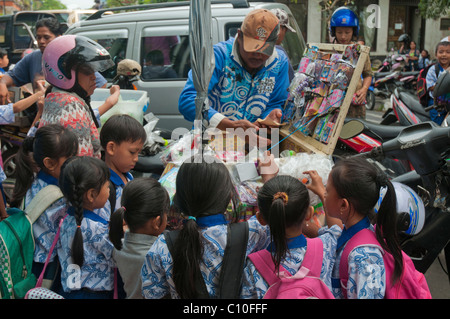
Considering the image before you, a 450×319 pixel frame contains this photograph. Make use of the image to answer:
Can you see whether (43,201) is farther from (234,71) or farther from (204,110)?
(234,71)

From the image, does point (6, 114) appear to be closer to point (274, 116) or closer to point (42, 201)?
point (42, 201)

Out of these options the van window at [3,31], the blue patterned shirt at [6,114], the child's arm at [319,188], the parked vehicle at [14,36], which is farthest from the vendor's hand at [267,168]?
the van window at [3,31]

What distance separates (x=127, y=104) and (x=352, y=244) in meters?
2.48

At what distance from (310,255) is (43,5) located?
57624 mm

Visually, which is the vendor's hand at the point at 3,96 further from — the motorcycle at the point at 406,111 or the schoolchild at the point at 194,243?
the motorcycle at the point at 406,111

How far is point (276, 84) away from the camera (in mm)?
3004

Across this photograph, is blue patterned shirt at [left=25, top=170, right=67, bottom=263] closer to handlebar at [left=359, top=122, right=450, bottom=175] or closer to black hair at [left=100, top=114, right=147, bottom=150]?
black hair at [left=100, top=114, right=147, bottom=150]

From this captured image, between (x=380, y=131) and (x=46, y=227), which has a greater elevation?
(x=380, y=131)

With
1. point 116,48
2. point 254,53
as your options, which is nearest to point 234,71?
point 254,53

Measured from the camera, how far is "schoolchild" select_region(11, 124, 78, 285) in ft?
7.50

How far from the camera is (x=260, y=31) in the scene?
2.69 m

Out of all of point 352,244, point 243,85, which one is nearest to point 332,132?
point 243,85

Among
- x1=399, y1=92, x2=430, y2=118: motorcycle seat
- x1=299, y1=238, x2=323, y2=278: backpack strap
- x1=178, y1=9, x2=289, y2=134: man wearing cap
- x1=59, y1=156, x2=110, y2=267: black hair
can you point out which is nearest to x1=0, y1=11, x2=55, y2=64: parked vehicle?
x1=399, y1=92, x2=430, y2=118: motorcycle seat

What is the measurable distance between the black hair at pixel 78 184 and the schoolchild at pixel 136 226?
6.3 inches
